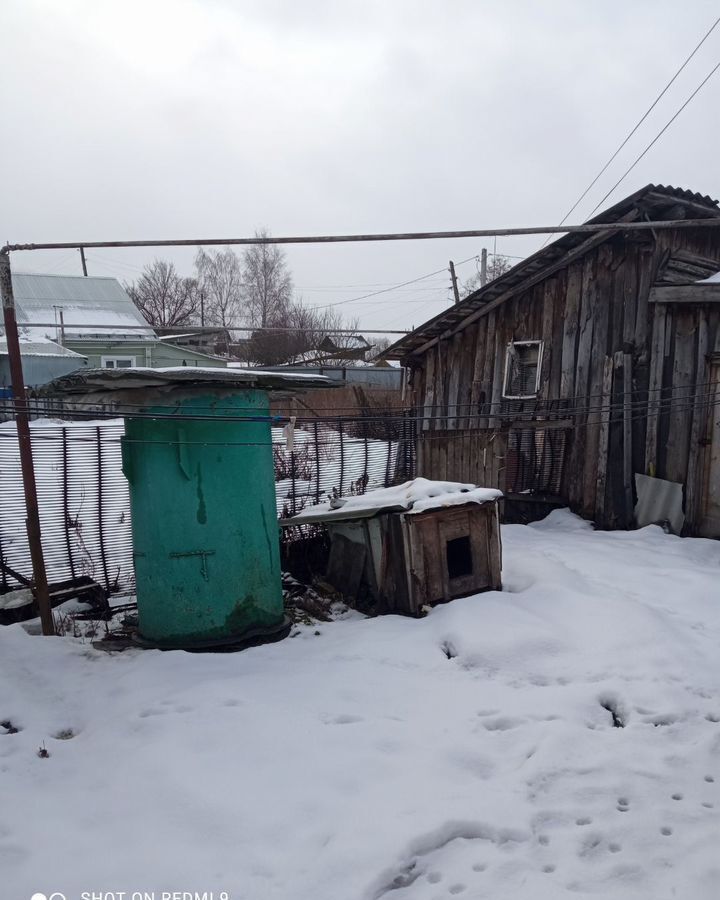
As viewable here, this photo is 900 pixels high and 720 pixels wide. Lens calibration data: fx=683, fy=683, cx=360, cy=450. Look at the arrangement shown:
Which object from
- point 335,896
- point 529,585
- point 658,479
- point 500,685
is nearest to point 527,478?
point 658,479

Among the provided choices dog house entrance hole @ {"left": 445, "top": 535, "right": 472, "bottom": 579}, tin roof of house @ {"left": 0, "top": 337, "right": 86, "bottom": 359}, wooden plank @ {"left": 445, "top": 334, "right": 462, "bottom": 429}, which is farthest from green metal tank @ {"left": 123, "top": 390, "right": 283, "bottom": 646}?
tin roof of house @ {"left": 0, "top": 337, "right": 86, "bottom": 359}

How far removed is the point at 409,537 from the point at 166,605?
2075 millimetres

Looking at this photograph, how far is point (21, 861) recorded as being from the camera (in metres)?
2.89

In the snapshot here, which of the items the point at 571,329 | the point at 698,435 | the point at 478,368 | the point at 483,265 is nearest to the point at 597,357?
the point at 571,329

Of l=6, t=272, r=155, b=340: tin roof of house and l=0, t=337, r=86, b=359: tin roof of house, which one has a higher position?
l=6, t=272, r=155, b=340: tin roof of house

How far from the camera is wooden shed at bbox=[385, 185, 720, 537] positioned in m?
8.81

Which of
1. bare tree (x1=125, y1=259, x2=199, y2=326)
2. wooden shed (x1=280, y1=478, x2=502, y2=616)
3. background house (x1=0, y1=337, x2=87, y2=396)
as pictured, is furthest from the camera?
bare tree (x1=125, y1=259, x2=199, y2=326)

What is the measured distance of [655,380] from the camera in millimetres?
9094

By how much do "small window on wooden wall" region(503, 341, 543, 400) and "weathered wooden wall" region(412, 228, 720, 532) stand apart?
0.12 m

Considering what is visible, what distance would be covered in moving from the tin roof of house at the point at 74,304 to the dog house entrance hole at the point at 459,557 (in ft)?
78.5

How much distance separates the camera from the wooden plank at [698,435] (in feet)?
28.7

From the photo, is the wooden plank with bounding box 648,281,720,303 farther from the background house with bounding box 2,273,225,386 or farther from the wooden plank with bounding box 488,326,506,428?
the background house with bounding box 2,273,225,386

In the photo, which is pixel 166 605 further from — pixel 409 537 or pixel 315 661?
pixel 409 537

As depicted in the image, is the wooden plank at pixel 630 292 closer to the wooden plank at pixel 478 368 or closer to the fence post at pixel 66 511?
the wooden plank at pixel 478 368
